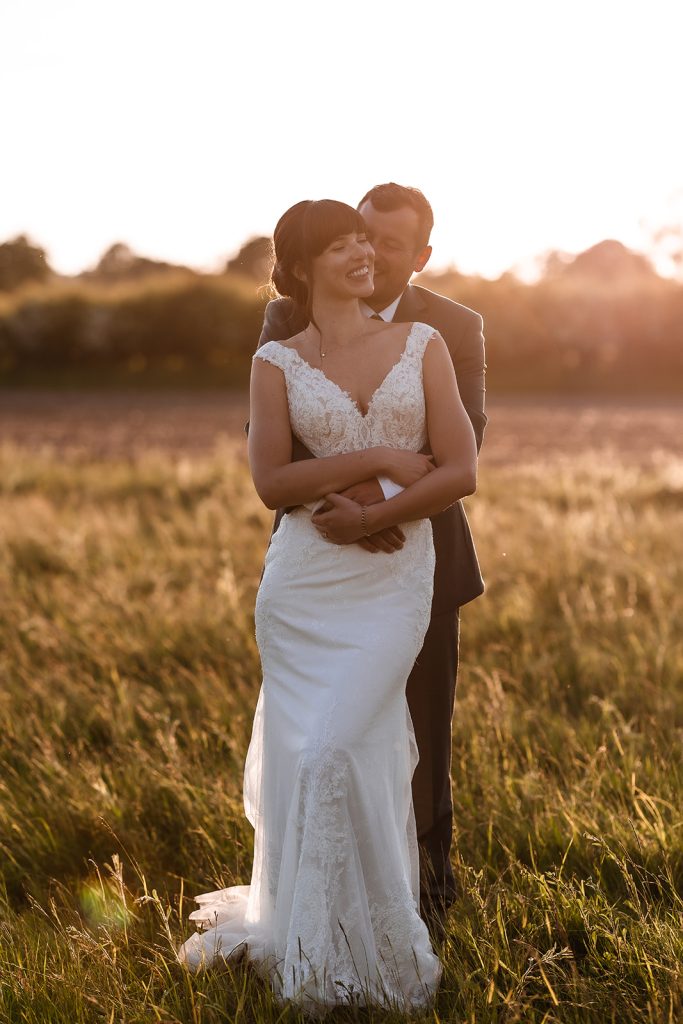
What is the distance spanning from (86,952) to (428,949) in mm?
1006

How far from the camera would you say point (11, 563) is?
788 cm

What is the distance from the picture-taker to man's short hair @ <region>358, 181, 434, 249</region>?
332 cm

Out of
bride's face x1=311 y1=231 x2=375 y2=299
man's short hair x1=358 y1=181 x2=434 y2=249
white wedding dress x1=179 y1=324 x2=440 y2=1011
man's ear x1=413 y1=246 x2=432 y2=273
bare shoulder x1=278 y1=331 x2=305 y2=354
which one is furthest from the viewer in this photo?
man's ear x1=413 y1=246 x2=432 y2=273

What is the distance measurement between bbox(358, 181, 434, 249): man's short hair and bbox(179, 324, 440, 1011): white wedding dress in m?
0.47

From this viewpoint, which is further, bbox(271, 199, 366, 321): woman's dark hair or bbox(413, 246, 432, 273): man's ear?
bbox(413, 246, 432, 273): man's ear

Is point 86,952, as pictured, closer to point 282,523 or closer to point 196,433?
point 282,523

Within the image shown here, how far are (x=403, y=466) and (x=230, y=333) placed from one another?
97.8ft

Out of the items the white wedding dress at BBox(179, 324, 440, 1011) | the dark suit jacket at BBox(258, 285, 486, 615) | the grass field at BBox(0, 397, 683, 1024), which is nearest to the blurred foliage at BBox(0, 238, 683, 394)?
the grass field at BBox(0, 397, 683, 1024)

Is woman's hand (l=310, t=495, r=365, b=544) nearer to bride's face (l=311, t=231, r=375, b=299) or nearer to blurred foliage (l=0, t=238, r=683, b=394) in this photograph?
bride's face (l=311, t=231, r=375, b=299)

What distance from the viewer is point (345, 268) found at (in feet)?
9.73

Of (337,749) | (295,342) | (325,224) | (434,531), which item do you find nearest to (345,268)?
(325,224)

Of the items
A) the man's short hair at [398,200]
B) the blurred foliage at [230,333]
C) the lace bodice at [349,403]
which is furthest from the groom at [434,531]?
the blurred foliage at [230,333]

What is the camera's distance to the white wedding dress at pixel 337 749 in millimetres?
2854

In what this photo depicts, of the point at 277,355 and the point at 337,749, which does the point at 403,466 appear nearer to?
the point at 277,355
